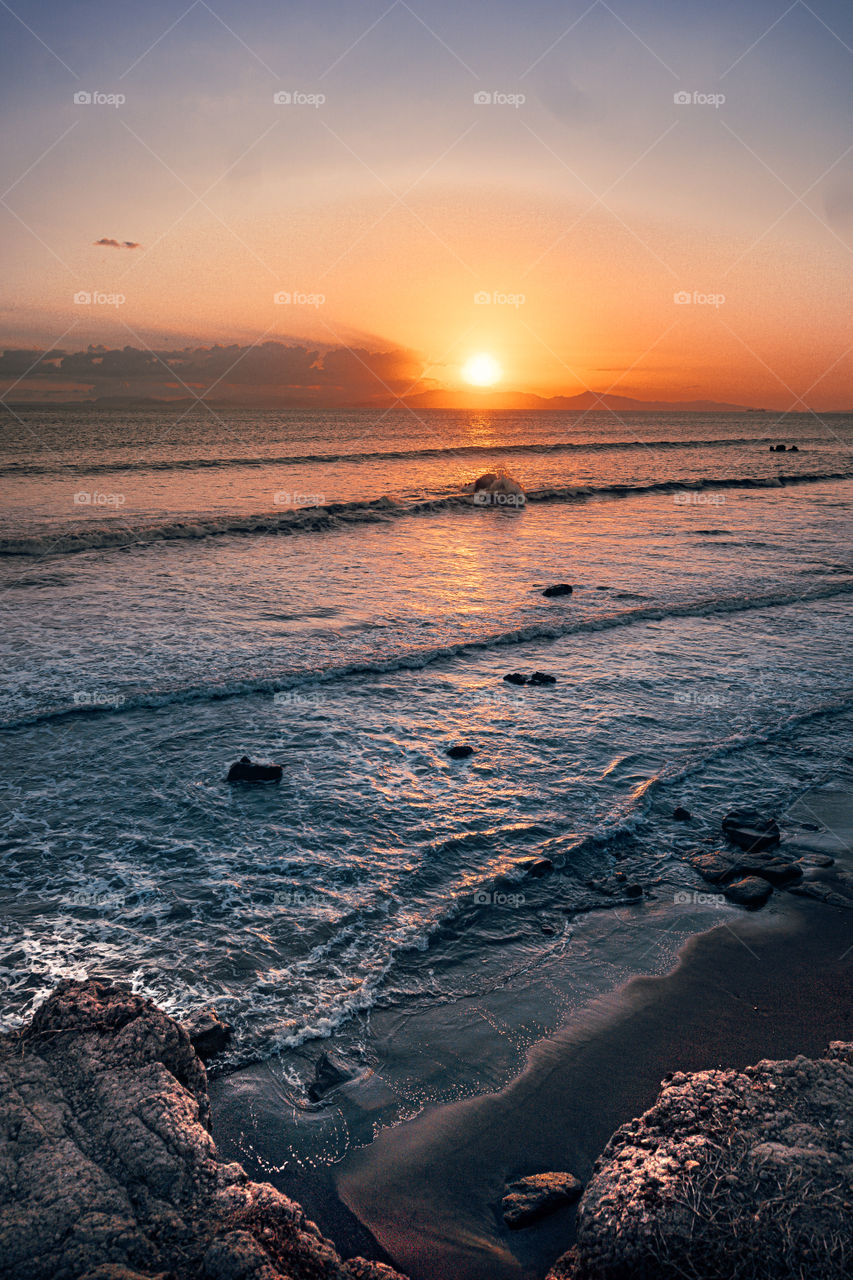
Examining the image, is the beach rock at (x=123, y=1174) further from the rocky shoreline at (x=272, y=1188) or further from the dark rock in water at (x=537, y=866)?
the dark rock in water at (x=537, y=866)

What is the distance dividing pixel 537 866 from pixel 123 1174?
4115 mm

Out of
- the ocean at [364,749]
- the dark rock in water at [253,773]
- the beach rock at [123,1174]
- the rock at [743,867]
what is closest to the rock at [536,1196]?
the beach rock at [123,1174]

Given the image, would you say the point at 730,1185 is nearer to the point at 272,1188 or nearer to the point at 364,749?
the point at 272,1188

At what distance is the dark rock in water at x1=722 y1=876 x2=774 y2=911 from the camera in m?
6.09

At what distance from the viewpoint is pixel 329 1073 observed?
434 cm

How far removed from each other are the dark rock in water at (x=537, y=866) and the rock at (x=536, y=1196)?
9.43 feet

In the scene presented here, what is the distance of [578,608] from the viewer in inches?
587

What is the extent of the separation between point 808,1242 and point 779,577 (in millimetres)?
17420

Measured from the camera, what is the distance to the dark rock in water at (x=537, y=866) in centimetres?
645

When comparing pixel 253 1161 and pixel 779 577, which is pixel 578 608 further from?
pixel 253 1161

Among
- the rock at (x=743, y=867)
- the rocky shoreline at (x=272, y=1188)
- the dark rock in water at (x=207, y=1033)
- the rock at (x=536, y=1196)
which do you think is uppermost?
the rocky shoreline at (x=272, y=1188)

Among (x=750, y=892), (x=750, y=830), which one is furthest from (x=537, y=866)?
(x=750, y=830)

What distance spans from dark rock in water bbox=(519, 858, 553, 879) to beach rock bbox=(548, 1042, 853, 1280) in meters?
2.82

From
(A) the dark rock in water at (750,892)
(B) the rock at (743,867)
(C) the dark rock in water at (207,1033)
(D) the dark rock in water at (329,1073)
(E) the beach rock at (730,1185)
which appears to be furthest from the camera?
(B) the rock at (743,867)
